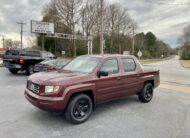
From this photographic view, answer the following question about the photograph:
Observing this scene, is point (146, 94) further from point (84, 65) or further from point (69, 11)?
point (69, 11)

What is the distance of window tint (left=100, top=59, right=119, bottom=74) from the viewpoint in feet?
17.5

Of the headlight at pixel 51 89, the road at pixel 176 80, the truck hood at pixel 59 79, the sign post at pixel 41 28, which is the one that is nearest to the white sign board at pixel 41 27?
the sign post at pixel 41 28

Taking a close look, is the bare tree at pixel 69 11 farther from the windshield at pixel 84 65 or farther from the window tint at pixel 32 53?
the windshield at pixel 84 65

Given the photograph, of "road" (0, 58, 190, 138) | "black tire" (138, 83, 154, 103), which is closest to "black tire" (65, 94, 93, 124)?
"road" (0, 58, 190, 138)

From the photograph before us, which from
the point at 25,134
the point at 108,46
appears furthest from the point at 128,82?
the point at 108,46

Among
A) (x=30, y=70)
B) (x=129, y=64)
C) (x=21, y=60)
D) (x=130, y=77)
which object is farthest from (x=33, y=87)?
(x=30, y=70)

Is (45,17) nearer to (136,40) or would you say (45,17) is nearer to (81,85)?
(136,40)

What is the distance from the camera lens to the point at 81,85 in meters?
4.64

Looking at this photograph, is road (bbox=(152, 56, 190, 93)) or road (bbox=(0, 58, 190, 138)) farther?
road (bbox=(152, 56, 190, 93))

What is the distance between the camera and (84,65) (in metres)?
5.42

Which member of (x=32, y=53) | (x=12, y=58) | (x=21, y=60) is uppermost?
(x=32, y=53)

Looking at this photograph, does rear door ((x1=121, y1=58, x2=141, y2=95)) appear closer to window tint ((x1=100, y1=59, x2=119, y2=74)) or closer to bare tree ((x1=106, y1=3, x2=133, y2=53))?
window tint ((x1=100, y1=59, x2=119, y2=74))

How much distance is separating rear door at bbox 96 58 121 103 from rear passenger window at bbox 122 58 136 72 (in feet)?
1.17

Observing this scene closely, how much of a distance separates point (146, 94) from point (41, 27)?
96.2 ft
